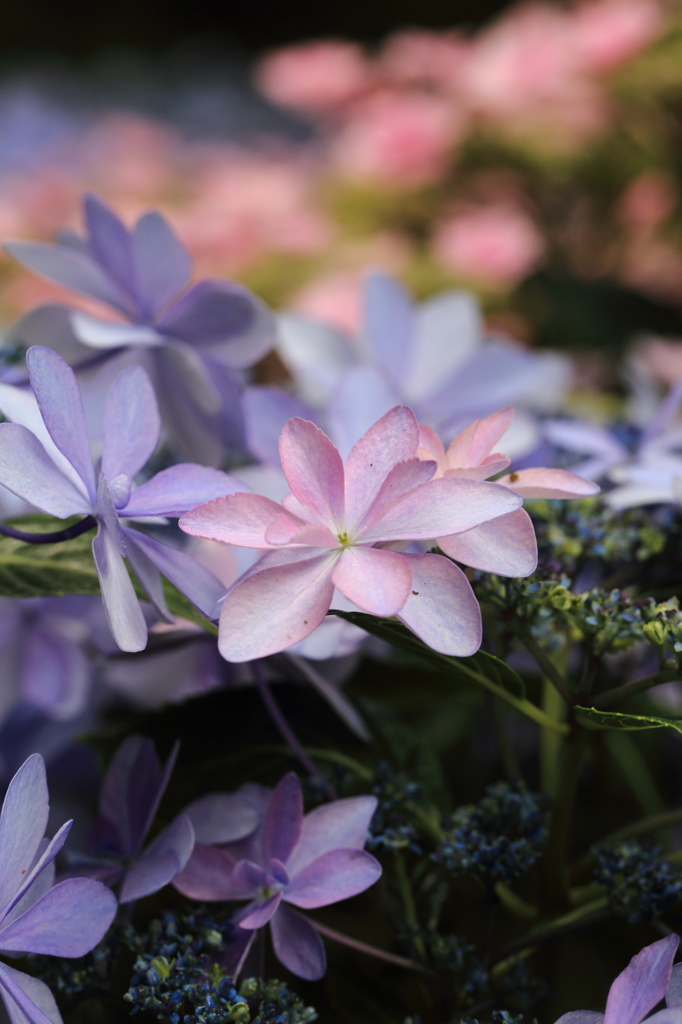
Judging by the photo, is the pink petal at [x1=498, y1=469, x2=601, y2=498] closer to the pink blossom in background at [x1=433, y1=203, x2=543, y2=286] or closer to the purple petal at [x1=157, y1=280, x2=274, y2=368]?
the purple petal at [x1=157, y1=280, x2=274, y2=368]

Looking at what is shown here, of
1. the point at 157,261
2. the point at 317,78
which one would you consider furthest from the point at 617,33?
the point at 157,261

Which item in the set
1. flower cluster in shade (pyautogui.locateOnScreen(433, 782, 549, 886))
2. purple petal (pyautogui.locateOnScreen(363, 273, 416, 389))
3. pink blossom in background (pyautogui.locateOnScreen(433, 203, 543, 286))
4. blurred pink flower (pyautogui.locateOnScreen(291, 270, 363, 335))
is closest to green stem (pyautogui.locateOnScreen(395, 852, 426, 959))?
flower cluster in shade (pyautogui.locateOnScreen(433, 782, 549, 886))

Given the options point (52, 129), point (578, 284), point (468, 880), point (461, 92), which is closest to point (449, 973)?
point (468, 880)

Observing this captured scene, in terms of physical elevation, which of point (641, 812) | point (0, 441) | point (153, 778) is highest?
point (0, 441)

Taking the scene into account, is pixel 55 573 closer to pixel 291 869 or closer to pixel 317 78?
pixel 291 869

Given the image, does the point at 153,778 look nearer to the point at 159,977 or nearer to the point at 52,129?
the point at 159,977

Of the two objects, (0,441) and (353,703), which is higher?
(0,441)
